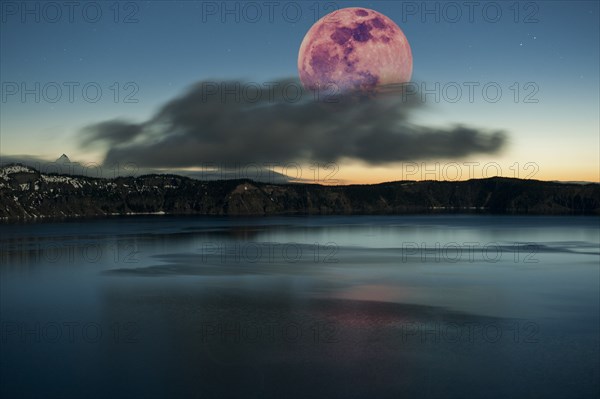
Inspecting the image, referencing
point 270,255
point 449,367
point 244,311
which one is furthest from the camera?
point 270,255

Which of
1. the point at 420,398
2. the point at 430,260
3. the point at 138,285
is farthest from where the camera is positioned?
the point at 430,260

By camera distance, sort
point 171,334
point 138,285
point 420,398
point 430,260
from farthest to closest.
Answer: point 430,260 → point 138,285 → point 171,334 → point 420,398

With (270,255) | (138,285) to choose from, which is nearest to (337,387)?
(138,285)

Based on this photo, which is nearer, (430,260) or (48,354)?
(48,354)

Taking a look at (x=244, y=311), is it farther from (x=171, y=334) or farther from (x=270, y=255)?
(x=270, y=255)

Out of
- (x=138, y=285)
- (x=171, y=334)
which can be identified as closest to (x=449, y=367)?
(x=171, y=334)

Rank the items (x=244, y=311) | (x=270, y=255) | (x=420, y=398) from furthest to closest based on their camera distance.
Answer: (x=270, y=255) < (x=244, y=311) < (x=420, y=398)

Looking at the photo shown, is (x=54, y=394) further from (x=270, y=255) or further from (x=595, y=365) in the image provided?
(x=270, y=255)
